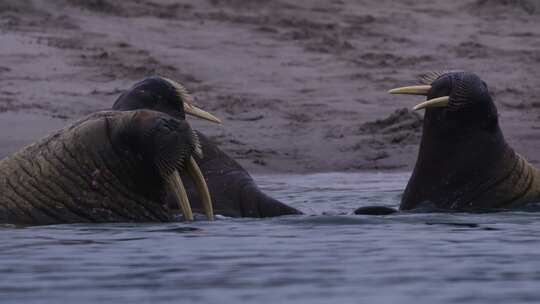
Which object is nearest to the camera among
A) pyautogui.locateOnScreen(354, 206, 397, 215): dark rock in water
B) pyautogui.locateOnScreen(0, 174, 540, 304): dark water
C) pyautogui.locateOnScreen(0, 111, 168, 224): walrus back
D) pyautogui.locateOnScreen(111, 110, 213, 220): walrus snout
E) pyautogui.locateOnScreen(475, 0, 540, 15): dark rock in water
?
pyautogui.locateOnScreen(0, 174, 540, 304): dark water

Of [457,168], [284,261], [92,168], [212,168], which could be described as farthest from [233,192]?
[284,261]

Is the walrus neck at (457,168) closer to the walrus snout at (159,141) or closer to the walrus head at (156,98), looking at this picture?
the walrus head at (156,98)

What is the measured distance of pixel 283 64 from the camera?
15.3 m

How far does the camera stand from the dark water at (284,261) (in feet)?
18.0

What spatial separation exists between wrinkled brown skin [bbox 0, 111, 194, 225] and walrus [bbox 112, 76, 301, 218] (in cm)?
61

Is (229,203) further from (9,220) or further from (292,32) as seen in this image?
(292,32)

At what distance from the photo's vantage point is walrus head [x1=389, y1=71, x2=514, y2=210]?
8148mm

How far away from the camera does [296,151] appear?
1260 centimetres

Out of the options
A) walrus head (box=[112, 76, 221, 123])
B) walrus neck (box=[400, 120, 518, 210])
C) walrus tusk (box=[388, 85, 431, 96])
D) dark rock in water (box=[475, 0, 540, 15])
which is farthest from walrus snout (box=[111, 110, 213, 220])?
dark rock in water (box=[475, 0, 540, 15])

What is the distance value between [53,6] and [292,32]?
2.55m

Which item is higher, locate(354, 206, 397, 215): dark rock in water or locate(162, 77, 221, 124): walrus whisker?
locate(162, 77, 221, 124): walrus whisker

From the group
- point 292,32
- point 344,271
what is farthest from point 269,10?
point 344,271

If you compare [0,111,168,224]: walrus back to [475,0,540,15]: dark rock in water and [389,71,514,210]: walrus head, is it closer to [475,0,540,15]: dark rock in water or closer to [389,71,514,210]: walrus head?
[389,71,514,210]: walrus head

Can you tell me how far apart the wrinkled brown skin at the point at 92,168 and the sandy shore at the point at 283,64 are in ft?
15.1
